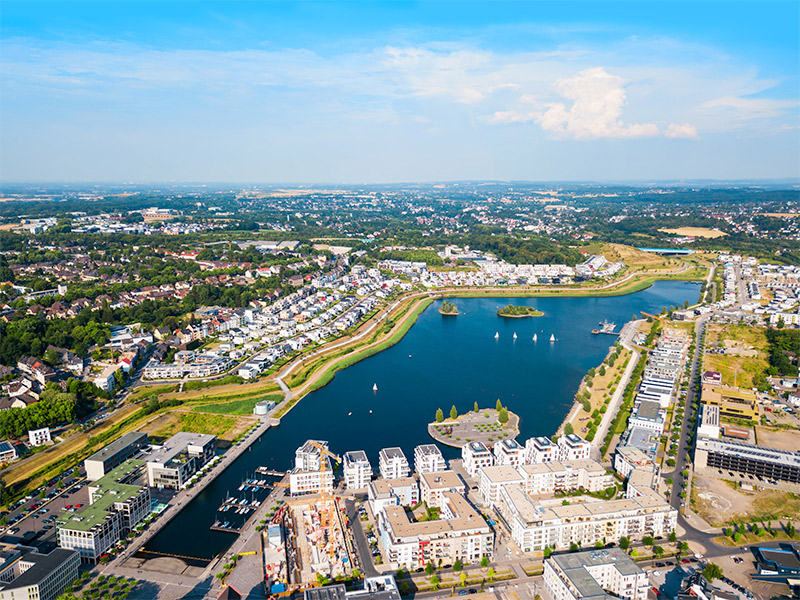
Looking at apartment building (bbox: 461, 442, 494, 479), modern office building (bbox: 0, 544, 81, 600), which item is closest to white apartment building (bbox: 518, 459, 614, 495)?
apartment building (bbox: 461, 442, 494, 479)

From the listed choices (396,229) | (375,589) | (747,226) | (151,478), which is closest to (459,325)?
(151,478)

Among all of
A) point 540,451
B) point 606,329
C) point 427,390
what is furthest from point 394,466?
point 606,329

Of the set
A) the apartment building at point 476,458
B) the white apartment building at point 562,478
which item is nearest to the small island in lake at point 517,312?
the apartment building at point 476,458

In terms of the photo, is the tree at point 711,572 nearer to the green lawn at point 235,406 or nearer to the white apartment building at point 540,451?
the white apartment building at point 540,451

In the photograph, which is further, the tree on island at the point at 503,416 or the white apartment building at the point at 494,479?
the tree on island at the point at 503,416

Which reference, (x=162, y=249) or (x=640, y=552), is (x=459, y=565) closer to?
(x=640, y=552)

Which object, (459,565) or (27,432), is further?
(27,432)

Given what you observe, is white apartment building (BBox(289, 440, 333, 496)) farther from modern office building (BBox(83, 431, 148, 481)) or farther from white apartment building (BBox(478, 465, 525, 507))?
modern office building (BBox(83, 431, 148, 481))
